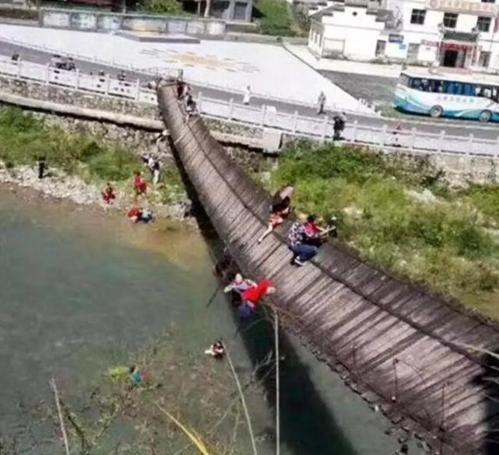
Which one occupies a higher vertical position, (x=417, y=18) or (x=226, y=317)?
(x=417, y=18)

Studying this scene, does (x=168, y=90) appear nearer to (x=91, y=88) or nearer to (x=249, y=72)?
(x=91, y=88)

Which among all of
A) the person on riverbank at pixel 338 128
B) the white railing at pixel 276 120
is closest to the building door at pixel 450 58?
the white railing at pixel 276 120

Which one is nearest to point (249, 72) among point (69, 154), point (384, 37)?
point (384, 37)

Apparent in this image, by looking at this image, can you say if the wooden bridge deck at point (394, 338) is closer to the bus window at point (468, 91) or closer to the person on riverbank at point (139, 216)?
the person on riverbank at point (139, 216)

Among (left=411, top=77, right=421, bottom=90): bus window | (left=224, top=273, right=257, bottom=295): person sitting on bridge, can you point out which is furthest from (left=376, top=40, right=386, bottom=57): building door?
(left=224, top=273, right=257, bottom=295): person sitting on bridge

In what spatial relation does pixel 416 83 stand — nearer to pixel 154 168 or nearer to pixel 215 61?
pixel 215 61

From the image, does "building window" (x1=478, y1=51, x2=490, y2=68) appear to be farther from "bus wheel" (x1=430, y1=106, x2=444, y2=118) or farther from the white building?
"bus wheel" (x1=430, y1=106, x2=444, y2=118)
